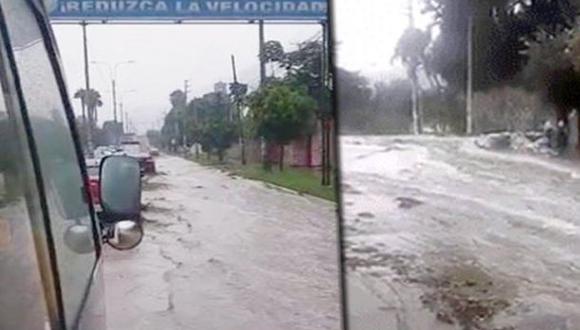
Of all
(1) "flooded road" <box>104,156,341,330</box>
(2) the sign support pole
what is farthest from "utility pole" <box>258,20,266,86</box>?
(1) "flooded road" <box>104,156,341,330</box>

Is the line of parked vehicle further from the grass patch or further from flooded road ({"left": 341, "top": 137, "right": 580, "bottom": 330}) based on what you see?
flooded road ({"left": 341, "top": 137, "right": 580, "bottom": 330})

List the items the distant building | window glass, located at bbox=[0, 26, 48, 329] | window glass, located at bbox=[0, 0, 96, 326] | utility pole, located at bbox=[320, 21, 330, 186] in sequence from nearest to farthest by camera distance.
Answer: window glass, located at bbox=[0, 26, 48, 329] → window glass, located at bbox=[0, 0, 96, 326] → utility pole, located at bbox=[320, 21, 330, 186] → the distant building

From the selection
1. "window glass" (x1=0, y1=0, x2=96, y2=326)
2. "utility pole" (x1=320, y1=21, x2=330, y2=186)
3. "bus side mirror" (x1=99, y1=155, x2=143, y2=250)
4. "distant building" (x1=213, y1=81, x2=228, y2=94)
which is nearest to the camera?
"window glass" (x1=0, y1=0, x2=96, y2=326)

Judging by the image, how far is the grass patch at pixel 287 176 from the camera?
8.03 ft

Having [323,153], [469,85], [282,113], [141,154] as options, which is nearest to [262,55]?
[282,113]

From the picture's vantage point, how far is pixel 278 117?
8.29ft

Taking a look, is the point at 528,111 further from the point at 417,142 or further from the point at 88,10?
the point at 88,10

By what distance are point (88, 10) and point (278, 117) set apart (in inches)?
22.9

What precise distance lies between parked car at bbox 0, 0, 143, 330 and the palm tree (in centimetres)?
61

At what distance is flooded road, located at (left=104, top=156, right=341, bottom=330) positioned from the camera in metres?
2.53

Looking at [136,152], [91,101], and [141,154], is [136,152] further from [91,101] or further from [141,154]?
[91,101]

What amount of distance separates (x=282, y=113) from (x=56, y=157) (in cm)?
113

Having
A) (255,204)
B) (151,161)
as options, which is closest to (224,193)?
(255,204)

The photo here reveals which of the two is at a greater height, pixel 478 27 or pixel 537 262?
pixel 478 27
